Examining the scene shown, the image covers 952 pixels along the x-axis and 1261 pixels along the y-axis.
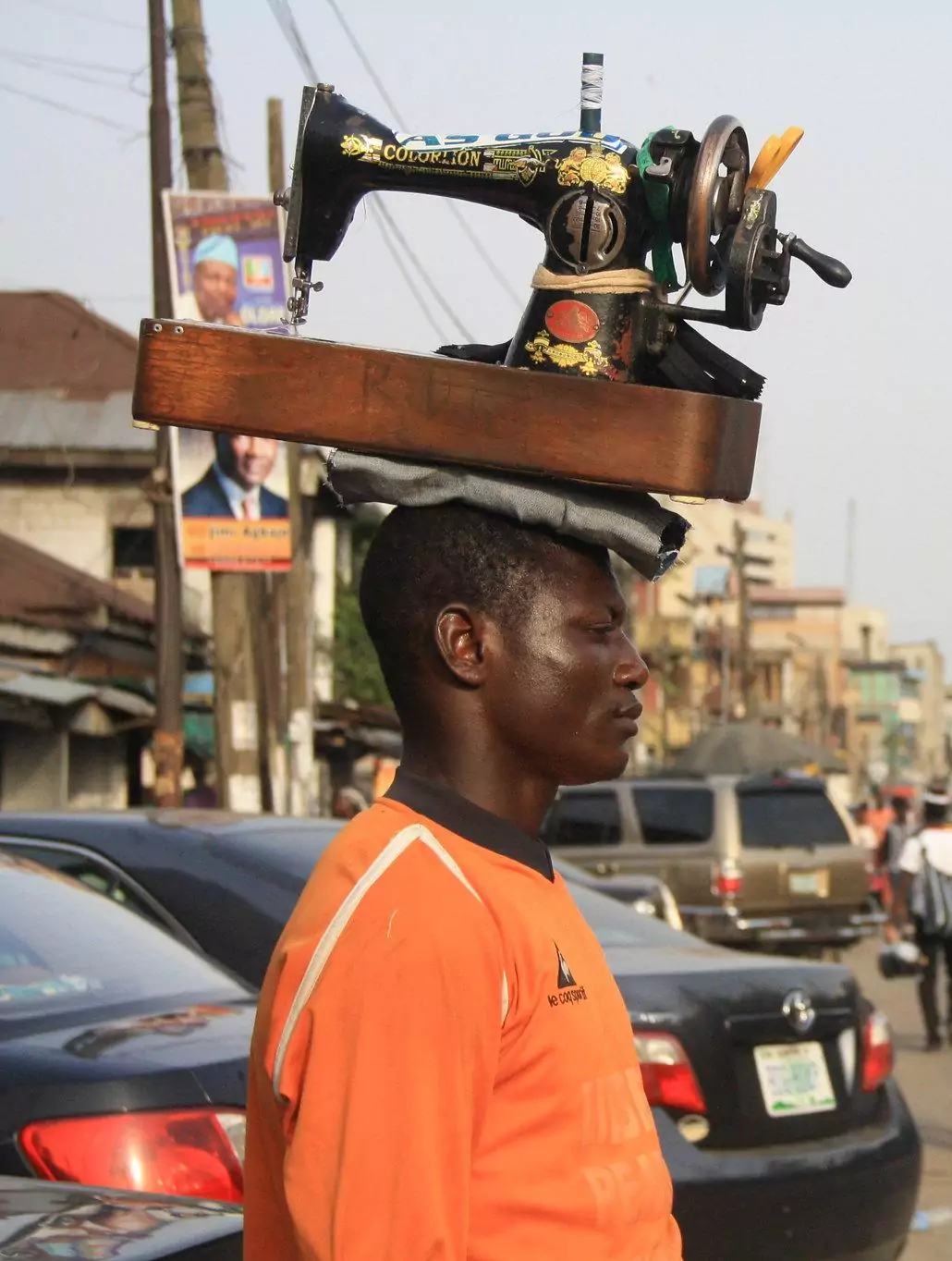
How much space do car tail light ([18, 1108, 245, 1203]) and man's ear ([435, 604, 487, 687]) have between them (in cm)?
221

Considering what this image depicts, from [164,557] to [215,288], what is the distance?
3.38 m

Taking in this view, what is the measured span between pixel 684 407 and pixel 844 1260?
4.24 m

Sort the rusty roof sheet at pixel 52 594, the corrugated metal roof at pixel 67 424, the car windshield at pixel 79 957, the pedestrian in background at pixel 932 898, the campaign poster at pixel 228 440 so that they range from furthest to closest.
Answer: the corrugated metal roof at pixel 67 424, the rusty roof sheet at pixel 52 594, the campaign poster at pixel 228 440, the pedestrian in background at pixel 932 898, the car windshield at pixel 79 957

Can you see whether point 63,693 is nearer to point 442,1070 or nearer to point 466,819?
point 466,819

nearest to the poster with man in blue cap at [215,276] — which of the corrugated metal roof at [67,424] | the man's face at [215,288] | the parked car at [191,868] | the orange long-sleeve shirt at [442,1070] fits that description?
the man's face at [215,288]

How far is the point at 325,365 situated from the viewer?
2123mm

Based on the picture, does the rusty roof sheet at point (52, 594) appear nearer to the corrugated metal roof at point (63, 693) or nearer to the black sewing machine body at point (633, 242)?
the corrugated metal roof at point (63, 693)

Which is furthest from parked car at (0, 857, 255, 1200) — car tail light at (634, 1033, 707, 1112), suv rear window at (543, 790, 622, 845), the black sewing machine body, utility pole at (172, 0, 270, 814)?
suv rear window at (543, 790, 622, 845)

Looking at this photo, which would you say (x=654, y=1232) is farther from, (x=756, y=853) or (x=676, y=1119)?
(x=756, y=853)

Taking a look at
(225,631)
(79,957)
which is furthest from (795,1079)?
(225,631)

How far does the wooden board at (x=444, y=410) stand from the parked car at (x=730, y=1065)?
3.75m

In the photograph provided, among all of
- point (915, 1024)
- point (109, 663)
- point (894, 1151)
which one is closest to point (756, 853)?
point (915, 1024)

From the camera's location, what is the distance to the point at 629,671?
225cm

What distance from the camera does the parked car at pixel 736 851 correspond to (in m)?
18.2
